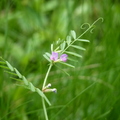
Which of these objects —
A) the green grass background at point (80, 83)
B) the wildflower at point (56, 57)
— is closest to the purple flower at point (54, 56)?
the wildflower at point (56, 57)

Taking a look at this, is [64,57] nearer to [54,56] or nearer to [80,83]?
[54,56]

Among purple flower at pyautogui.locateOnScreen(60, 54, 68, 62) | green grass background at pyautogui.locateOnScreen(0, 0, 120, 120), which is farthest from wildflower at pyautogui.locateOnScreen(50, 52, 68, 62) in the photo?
green grass background at pyautogui.locateOnScreen(0, 0, 120, 120)

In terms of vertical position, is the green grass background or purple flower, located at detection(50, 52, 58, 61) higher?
purple flower, located at detection(50, 52, 58, 61)

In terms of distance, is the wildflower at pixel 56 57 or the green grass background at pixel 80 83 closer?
the wildflower at pixel 56 57

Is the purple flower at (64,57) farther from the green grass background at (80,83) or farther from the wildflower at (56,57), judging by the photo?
the green grass background at (80,83)

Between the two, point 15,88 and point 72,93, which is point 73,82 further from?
point 15,88

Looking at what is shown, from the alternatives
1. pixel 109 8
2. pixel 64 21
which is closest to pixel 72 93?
pixel 109 8

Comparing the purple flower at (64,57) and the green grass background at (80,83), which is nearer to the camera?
the purple flower at (64,57)

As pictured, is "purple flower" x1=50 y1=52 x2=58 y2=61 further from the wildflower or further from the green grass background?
the green grass background

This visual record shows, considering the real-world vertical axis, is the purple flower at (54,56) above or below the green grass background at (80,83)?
above

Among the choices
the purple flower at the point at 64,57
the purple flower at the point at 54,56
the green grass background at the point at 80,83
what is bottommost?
the green grass background at the point at 80,83

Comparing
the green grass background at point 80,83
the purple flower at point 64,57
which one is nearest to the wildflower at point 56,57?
the purple flower at point 64,57
